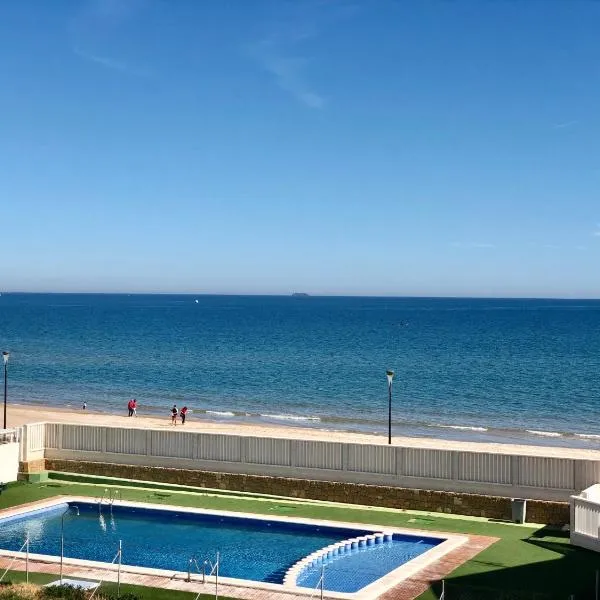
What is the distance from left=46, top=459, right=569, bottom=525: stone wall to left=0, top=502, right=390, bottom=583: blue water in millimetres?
2629

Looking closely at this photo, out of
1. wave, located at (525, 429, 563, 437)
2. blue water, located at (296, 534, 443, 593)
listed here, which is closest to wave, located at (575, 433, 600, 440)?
wave, located at (525, 429, 563, 437)

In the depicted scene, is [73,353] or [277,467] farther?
[73,353]

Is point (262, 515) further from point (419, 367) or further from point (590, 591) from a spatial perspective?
point (419, 367)

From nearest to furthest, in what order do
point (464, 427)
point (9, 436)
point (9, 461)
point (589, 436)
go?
1. point (9, 461)
2. point (9, 436)
3. point (589, 436)
4. point (464, 427)

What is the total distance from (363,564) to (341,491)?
5.23 metres

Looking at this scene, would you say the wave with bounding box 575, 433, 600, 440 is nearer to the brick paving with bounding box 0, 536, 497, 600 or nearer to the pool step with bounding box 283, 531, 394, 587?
the pool step with bounding box 283, 531, 394, 587

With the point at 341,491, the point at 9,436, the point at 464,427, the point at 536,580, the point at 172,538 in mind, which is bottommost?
the point at 464,427

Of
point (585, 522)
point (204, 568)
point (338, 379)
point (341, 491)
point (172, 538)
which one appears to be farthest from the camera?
point (338, 379)

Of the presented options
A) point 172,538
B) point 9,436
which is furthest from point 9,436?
point 172,538

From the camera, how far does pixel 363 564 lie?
1933 cm

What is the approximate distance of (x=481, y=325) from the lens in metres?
180

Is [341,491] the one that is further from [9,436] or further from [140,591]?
[9,436]

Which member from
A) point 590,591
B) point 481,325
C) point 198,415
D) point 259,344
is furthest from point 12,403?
point 481,325

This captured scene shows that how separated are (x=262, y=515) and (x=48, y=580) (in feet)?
21.6
